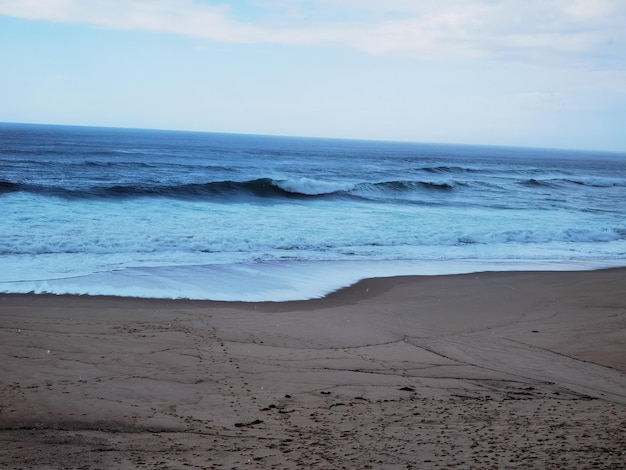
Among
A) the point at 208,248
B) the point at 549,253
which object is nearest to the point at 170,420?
the point at 208,248

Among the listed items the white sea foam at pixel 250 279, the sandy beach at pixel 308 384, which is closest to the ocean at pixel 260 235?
the white sea foam at pixel 250 279

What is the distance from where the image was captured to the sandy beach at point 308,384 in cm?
436

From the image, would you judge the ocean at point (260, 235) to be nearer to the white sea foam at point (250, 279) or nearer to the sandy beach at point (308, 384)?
the white sea foam at point (250, 279)

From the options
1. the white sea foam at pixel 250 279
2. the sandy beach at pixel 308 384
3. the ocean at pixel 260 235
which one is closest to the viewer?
the sandy beach at pixel 308 384

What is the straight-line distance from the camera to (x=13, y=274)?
436 inches

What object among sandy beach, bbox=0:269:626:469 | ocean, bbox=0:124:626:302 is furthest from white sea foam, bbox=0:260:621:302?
sandy beach, bbox=0:269:626:469

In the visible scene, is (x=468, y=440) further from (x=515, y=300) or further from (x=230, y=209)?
(x=230, y=209)

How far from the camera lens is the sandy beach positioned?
4355 mm

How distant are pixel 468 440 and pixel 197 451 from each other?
2.00m

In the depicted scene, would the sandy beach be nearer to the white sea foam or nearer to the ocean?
the white sea foam

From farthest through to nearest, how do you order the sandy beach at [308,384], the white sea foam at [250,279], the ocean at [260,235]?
the ocean at [260,235] → the white sea foam at [250,279] → the sandy beach at [308,384]

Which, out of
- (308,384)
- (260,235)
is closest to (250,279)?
(260,235)

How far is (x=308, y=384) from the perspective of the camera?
599 cm

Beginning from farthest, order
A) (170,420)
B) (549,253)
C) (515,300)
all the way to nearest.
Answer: (549,253), (515,300), (170,420)
